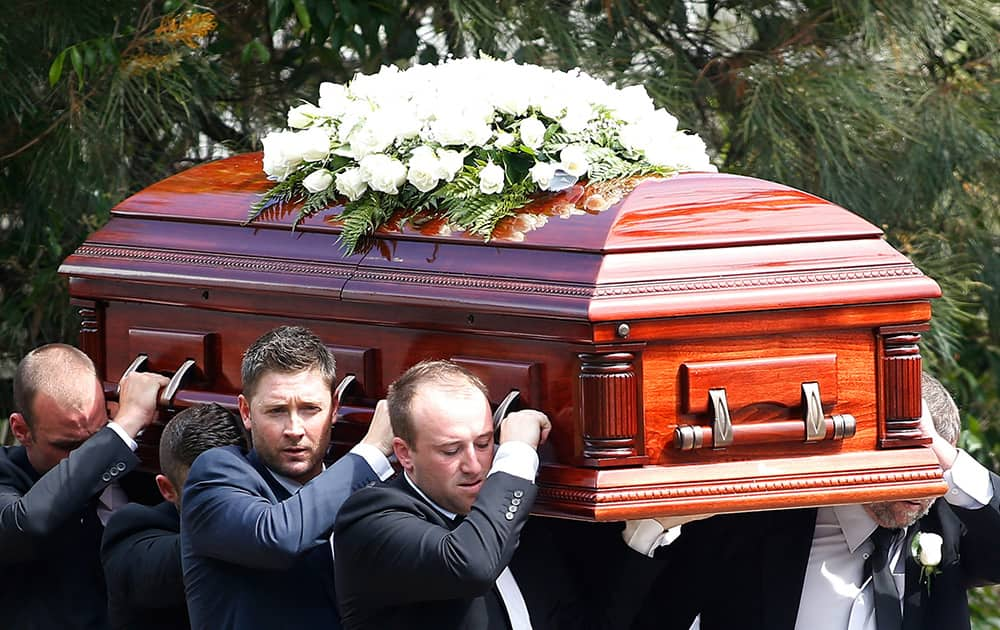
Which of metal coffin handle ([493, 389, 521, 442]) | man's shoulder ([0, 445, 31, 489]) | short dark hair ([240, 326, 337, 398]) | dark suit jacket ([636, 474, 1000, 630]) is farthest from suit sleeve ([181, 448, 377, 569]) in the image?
dark suit jacket ([636, 474, 1000, 630])

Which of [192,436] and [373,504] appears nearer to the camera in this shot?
[373,504]

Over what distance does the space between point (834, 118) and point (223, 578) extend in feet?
10.2

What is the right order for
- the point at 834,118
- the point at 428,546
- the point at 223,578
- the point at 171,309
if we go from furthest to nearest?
the point at 834,118 < the point at 171,309 < the point at 223,578 < the point at 428,546

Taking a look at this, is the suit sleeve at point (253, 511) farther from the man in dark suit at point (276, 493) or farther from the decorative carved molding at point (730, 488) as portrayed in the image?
the decorative carved molding at point (730, 488)

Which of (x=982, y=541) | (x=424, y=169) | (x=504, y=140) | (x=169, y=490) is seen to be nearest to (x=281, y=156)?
(x=424, y=169)

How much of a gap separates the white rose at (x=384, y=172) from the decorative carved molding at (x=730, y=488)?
0.89 m

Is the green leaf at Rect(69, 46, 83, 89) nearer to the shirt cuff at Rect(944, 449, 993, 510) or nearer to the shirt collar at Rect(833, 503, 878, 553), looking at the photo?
the shirt collar at Rect(833, 503, 878, 553)

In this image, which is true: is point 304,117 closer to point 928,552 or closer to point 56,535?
point 56,535

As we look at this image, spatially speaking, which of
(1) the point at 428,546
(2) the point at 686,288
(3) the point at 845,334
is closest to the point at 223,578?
(1) the point at 428,546

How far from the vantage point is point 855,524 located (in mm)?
4473

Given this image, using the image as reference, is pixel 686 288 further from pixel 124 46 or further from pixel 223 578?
pixel 124 46

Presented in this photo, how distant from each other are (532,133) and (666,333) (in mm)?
678

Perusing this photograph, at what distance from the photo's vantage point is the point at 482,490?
3678 millimetres

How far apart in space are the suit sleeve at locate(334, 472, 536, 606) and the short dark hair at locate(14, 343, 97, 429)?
47.9 inches
